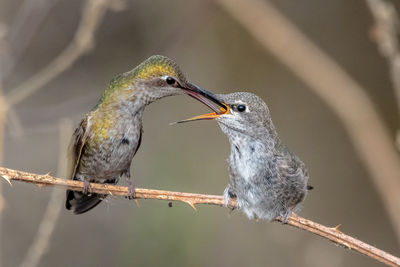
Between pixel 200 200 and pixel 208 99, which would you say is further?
pixel 208 99

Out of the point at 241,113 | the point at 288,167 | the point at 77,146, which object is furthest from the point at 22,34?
the point at 288,167

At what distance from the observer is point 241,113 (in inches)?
180

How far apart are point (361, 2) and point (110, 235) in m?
4.59

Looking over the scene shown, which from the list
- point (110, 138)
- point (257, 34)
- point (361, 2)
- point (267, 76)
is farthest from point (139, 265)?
point (361, 2)

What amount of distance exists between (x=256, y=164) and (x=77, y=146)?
58.4 inches

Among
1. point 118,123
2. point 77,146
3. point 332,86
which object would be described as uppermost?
point 332,86

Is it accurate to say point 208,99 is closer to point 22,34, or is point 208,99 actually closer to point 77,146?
point 77,146

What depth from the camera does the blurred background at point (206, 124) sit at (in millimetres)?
8141

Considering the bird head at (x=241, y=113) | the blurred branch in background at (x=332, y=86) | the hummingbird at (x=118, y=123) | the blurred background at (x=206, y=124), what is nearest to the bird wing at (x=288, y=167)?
the bird head at (x=241, y=113)

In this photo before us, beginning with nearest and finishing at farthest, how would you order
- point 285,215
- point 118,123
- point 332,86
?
point 285,215 → point 118,123 → point 332,86

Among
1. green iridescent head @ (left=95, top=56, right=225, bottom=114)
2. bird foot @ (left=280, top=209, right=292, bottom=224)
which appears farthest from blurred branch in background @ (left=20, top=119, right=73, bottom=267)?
bird foot @ (left=280, top=209, right=292, bottom=224)

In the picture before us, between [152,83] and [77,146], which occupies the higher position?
[152,83]

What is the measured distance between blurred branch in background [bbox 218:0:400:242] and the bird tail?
9.43 ft

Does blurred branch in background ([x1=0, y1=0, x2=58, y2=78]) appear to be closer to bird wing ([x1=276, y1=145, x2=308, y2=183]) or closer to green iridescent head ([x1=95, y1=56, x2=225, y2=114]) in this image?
green iridescent head ([x1=95, y1=56, x2=225, y2=114])
